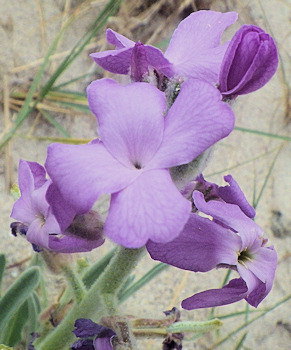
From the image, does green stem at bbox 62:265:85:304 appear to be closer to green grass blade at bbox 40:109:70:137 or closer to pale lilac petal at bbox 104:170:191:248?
pale lilac petal at bbox 104:170:191:248

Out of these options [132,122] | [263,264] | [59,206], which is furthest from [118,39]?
[263,264]

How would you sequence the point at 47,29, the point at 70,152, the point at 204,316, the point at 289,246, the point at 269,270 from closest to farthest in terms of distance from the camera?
1. the point at 70,152
2. the point at 269,270
3. the point at 204,316
4. the point at 289,246
5. the point at 47,29

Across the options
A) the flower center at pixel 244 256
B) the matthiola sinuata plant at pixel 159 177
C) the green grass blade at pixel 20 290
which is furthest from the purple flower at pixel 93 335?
the green grass blade at pixel 20 290

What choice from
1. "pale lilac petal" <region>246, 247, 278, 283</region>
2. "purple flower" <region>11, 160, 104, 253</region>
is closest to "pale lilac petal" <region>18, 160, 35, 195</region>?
"purple flower" <region>11, 160, 104, 253</region>

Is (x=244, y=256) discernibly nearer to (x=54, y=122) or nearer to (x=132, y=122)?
(x=132, y=122)

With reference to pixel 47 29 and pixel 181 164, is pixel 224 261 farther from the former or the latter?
pixel 47 29

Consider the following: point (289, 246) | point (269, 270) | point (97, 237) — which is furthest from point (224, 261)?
point (289, 246)

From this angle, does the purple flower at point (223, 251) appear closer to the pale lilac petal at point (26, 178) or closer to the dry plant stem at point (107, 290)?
the dry plant stem at point (107, 290)
